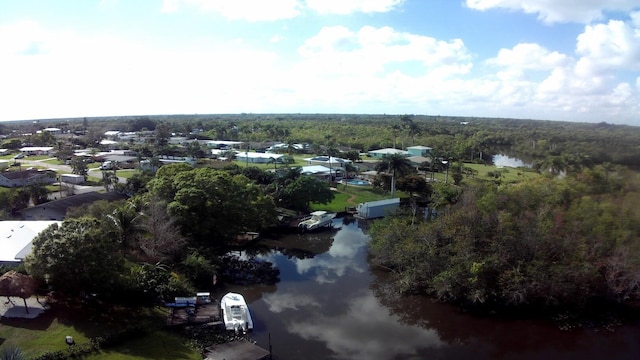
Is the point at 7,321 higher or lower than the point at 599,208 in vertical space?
lower

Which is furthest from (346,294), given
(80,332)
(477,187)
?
(477,187)

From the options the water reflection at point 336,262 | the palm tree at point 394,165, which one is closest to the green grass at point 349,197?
the palm tree at point 394,165

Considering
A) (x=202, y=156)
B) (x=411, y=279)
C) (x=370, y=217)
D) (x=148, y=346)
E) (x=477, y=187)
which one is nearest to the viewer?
(x=148, y=346)

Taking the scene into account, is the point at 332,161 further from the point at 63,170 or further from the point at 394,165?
the point at 63,170

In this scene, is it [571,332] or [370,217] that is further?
[370,217]

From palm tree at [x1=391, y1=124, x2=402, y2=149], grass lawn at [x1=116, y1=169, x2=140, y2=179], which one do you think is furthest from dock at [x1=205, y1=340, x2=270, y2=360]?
palm tree at [x1=391, y1=124, x2=402, y2=149]

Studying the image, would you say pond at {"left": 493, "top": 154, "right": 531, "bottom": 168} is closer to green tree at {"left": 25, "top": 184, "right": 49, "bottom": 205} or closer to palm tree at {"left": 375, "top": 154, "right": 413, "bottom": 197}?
palm tree at {"left": 375, "top": 154, "right": 413, "bottom": 197}

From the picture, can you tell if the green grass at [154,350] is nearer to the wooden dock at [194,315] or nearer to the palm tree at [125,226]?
the wooden dock at [194,315]

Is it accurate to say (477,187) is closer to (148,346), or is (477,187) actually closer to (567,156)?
(567,156)
